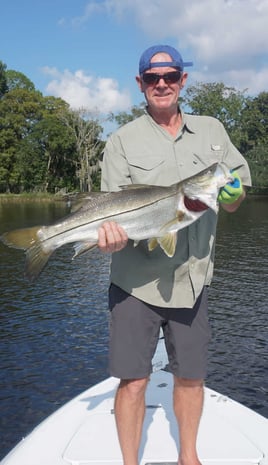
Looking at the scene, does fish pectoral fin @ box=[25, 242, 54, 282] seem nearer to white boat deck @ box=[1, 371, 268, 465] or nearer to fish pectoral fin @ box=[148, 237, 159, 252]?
fish pectoral fin @ box=[148, 237, 159, 252]

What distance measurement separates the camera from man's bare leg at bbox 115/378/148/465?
392cm

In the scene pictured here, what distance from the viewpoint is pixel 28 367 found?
10430 mm

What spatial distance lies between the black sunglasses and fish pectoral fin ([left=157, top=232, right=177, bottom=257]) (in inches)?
46.9

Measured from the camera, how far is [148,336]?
3.90 m

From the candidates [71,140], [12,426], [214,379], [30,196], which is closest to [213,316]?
[214,379]

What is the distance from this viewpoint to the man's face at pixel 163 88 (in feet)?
12.7

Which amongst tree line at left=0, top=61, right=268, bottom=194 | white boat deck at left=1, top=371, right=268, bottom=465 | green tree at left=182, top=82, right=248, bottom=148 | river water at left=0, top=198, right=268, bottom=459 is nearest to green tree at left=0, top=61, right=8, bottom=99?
tree line at left=0, top=61, right=268, bottom=194

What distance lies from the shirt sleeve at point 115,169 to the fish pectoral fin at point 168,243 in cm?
55

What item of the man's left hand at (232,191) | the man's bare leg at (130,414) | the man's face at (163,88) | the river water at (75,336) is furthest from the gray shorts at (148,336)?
the river water at (75,336)

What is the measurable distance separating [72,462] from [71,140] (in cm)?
6679

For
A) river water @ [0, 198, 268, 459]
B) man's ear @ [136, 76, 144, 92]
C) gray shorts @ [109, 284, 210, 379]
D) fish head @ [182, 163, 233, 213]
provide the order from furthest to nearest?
river water @ [0, 198, 268, 459]
man's ear @ [136, 76, 144, 92]
gray shorts @ [109, 284, 210, 379]
fish head @ [182, 163, 233, 213]

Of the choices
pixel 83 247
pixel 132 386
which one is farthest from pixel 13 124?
pixel 132 386

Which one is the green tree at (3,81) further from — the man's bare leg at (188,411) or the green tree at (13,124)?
the man's bare leg at (188,411)

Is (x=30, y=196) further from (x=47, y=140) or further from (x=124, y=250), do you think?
(x=124, y=250)
